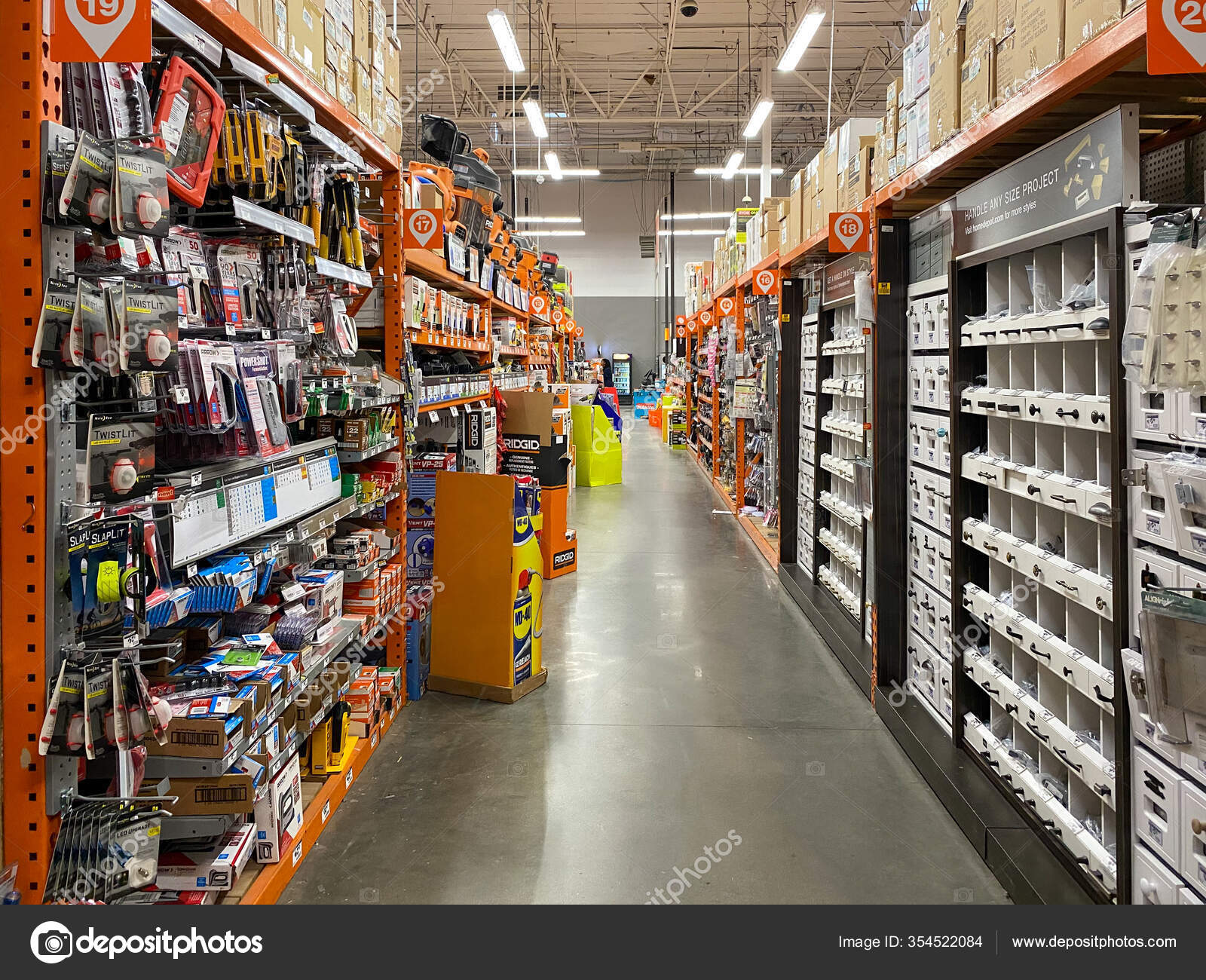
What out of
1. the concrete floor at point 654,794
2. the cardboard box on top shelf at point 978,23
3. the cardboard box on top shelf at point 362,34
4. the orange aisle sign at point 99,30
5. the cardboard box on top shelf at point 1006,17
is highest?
the cardboard box on top shelf at point 362,34

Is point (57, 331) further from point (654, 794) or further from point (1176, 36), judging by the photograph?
point (654, 794)

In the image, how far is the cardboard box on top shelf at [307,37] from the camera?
2855 mm

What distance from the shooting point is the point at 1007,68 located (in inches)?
111

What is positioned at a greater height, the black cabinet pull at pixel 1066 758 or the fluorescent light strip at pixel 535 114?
the fluorescent light strip at pixel 535 114

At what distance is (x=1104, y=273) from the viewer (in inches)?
95.0

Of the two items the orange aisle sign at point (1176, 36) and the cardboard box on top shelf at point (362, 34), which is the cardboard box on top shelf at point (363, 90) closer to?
the cardboard box on top shelf at point (362, 34)

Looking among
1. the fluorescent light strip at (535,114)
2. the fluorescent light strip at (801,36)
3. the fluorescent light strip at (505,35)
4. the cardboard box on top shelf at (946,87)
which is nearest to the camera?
the cardboard box on top shelf at (946,87)

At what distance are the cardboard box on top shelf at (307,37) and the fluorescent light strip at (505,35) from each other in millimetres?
4993

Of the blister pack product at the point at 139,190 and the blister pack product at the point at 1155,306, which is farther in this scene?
the blister pack product at the point at 1155,306

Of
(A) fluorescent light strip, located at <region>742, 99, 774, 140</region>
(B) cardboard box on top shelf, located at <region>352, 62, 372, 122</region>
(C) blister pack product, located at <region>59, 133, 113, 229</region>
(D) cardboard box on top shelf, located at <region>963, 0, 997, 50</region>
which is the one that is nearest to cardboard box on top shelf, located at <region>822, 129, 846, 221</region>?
(D) cardboard box on top shelf, located at <region>963, 0, 997, 50</region>

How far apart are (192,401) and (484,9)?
14.7 metres
